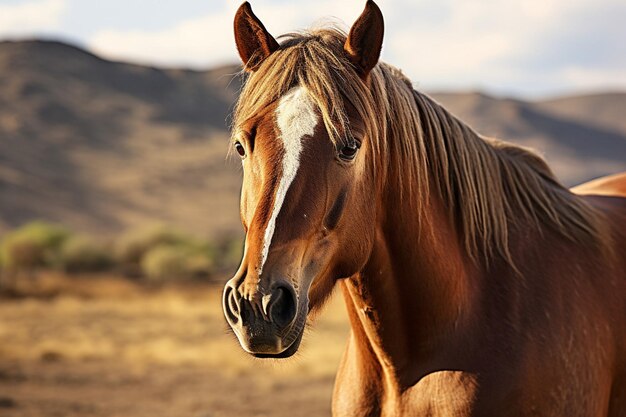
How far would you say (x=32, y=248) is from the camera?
91.1 ft

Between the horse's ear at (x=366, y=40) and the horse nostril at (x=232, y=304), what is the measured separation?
937 millimetres

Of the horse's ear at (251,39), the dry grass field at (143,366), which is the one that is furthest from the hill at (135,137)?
the horse's ear at (251,39)

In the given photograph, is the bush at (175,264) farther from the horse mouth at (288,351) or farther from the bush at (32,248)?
the horse mouth at (288,351)

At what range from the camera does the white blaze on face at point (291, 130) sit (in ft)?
7.40

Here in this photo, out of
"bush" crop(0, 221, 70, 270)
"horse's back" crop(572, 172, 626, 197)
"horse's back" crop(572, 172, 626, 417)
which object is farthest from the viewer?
"bush" crop(0, 221, 70, 270)

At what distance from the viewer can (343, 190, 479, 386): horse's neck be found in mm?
2707

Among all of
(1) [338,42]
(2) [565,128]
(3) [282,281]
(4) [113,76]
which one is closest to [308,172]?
(3) [282,281]

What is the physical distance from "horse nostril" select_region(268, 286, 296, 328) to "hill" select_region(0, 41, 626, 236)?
166 ft

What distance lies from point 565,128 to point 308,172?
6170 centimetres

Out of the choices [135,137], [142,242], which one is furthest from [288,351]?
[135,137]

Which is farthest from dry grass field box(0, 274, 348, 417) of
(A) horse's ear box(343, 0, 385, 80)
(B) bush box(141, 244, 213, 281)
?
(B) bush box(141, 244, 213, 281)

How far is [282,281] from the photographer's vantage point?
2135 mm

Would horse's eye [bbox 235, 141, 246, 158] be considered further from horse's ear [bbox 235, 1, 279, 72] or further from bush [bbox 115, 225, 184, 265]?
bush [bbox 115, 225, 184, 265]

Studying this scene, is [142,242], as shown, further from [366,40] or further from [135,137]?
[135,137]
